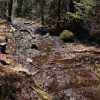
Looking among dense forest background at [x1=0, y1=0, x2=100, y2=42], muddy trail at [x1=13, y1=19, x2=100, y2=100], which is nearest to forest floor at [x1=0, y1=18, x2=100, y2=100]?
muddy trail at [x1=13, y1=19, x2=100, y2=100]

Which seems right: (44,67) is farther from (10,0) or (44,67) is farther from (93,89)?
(10,0)

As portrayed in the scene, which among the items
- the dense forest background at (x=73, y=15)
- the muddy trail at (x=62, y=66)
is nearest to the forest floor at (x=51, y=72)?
the muddy trail at (x=62, y=66)

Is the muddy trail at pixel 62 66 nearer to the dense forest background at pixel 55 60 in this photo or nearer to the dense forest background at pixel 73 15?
the dense forest background at pixel 55 60

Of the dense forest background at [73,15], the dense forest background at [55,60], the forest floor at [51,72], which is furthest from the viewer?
the dense forest background at [73,15]

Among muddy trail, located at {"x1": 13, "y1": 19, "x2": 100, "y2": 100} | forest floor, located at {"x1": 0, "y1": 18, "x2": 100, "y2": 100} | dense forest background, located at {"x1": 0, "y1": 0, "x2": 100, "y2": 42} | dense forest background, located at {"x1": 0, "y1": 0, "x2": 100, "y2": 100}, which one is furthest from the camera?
dense forest background, located at {"x1": 0, "y1": 0, "x2": 100, "y2": 42}

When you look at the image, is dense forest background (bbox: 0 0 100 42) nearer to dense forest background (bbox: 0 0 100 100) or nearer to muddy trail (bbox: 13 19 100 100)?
dense forest background (bbox: 0 0 100 100)

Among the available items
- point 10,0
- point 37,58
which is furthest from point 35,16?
point 37,58

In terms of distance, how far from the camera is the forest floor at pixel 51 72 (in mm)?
12828

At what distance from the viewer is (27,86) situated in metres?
13.1

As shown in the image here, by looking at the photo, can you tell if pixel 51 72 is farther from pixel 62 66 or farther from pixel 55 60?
pixel 55 60

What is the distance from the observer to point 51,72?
16906 mm

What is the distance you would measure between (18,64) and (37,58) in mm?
3112

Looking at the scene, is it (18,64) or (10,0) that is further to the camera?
(10,0)

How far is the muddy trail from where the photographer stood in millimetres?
14109
